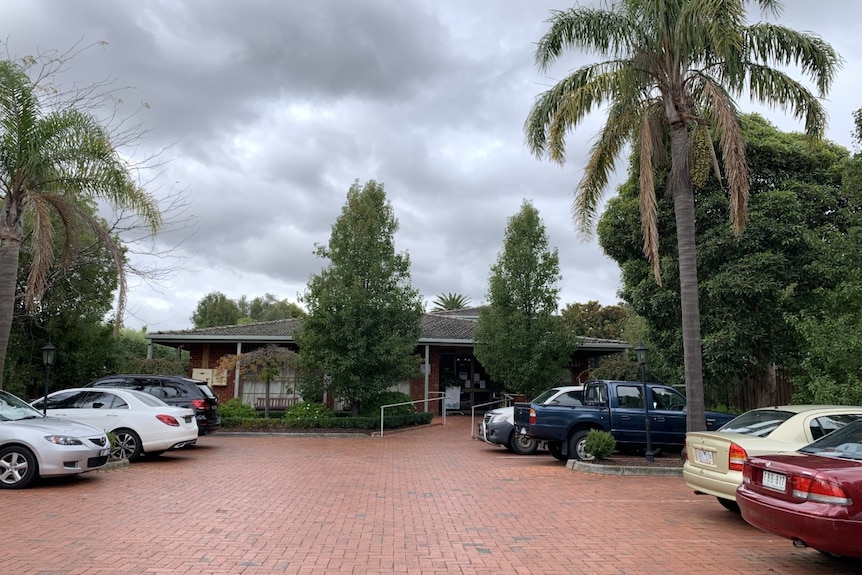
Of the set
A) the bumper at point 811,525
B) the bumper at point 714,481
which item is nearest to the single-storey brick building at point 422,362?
the bumper at point 714,481

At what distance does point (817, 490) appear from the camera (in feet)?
17.4

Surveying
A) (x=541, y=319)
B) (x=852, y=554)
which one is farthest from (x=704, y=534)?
(x=541, y=319)

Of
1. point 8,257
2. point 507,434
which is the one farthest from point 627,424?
point 8,257

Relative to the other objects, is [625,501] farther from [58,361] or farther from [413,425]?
[58,361]

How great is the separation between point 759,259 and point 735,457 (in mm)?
7962

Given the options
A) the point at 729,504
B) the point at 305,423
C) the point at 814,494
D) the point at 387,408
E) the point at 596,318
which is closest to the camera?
the point at 814,494

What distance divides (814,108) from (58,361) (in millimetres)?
20785

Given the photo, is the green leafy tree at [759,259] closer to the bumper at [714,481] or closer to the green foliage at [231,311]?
the bumper at [714,481]

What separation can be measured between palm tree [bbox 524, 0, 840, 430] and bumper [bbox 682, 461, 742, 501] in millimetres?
4214

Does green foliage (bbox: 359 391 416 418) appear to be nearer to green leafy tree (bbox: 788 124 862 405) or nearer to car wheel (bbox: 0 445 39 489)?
car wheel (bbox: 0 445 39 489)

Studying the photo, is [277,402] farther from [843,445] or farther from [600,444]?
[843,445]

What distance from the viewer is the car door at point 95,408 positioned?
12.5m

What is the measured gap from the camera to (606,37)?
520 inches

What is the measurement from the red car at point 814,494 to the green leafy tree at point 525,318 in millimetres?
15190
